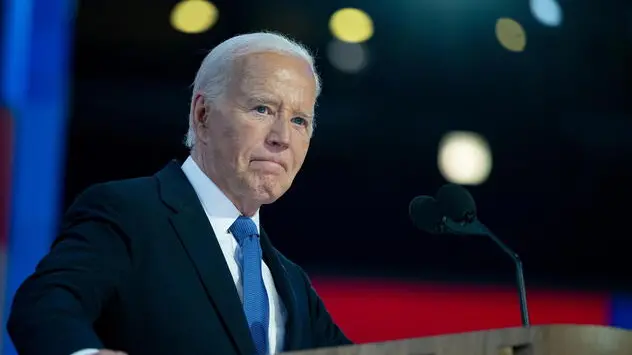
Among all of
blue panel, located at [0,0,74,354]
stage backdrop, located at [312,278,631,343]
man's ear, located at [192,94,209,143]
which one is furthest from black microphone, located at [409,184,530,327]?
stage backdrop, located at [312,278,631,343]

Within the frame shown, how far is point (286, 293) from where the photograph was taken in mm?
1541

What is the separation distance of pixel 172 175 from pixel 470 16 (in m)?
2.20

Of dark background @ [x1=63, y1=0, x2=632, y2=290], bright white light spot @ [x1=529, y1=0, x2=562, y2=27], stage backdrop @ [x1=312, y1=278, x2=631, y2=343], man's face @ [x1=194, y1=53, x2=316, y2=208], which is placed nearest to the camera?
man's face @ [x1=194, y1=53, x2=316, y2=208]

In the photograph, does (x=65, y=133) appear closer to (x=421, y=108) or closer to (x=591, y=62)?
(x=421, y=108)

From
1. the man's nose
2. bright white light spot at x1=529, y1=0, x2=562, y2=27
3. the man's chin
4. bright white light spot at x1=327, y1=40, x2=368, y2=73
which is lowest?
the man's chin

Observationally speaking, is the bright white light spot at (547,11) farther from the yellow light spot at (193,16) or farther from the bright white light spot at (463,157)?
the yellow light spot at (193,16)

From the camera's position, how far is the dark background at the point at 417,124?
9.92 feet

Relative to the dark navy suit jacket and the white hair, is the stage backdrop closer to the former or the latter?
the white hair

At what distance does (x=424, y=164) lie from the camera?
10.9ft

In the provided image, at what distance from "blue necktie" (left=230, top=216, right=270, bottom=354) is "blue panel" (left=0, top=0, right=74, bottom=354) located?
1.28 meters

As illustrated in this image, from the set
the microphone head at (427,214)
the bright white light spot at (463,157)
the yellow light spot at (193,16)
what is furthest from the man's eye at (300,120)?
the bright white light spot at (463,157)

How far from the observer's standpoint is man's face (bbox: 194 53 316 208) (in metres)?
1.52

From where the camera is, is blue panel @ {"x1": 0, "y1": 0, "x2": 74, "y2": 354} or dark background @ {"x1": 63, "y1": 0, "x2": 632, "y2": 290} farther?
dark background @ {"x1": 63, "y1": 0, "x2": 632, "y2": 290}

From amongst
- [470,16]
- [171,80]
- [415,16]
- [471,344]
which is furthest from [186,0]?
[471,344]
